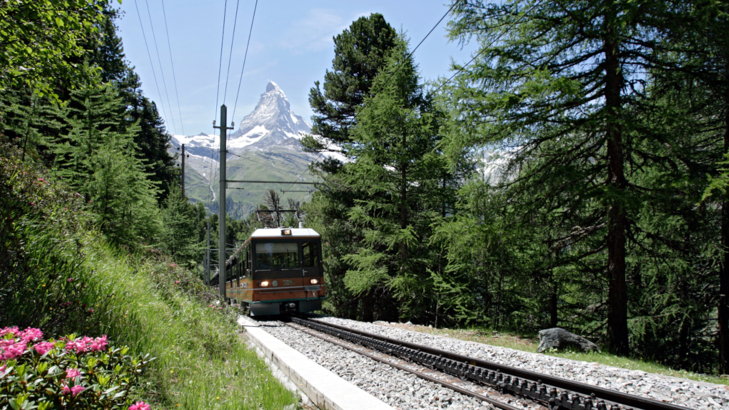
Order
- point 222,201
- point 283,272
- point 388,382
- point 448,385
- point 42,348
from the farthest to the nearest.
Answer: point 283,272 < point 222,201 < point 388,382 < point 448,385 < point 42,348

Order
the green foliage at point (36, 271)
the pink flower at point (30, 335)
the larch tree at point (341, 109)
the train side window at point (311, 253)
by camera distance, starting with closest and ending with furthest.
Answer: the pink flower at point (30, 335) < the green foliage at point (36, 271) < the train side window at point (311, 253) < the larch tree at point (341, 109)

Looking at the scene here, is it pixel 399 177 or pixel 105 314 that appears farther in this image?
pixel 399 177

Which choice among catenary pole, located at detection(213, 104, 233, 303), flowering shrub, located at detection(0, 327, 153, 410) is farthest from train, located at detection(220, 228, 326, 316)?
flowering shrub, located at detection(0, 327, 153, 410)

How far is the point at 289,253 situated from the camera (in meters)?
14.3

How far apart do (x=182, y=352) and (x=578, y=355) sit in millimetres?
6654

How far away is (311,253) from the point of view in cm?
1442

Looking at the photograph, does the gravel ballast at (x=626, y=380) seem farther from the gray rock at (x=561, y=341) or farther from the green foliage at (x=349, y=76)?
the green foliage at (x=349, y=76)

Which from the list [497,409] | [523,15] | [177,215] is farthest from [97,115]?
[177,215]

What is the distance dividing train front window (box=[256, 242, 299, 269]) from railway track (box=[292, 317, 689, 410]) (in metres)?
7.13

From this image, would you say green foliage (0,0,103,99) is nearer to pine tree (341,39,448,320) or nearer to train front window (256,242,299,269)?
train front window (256,242,299,269)

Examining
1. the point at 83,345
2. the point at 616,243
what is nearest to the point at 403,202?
the point at 616,243

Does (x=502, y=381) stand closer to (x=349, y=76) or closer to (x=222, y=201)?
(x=222, y=201)

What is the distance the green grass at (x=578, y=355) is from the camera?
6012mm

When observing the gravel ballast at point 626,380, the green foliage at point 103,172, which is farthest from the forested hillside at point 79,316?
the gravel ballast at point 626,380
